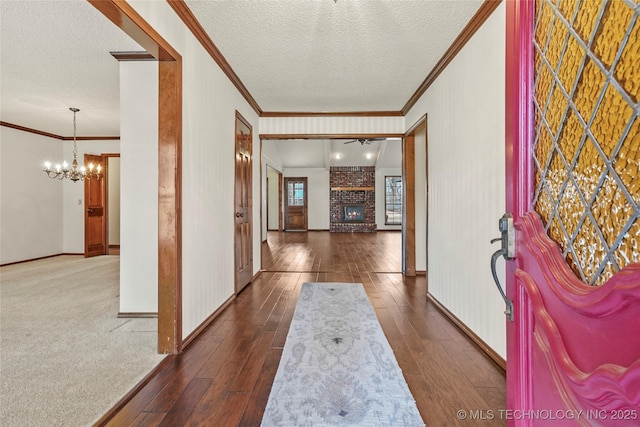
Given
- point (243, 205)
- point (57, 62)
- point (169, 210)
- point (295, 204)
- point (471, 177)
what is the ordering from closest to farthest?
point (169, 210)
point (471, 177)
point (57, 62)
point (243, 205)
point (295, 204)

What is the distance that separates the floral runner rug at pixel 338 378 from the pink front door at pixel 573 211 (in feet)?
2.54

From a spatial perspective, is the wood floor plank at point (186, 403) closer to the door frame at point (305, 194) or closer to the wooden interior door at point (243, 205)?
the wooden interior door at point (243, 205)

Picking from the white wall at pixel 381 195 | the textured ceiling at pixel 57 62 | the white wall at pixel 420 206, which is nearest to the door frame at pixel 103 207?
the textured ceiling at pixel 57 62

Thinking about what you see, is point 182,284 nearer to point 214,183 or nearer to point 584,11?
point 214,183

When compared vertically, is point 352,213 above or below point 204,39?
below

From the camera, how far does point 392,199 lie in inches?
468

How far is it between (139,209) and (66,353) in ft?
4.20

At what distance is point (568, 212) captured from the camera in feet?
2.32

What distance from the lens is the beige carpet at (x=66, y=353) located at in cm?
156

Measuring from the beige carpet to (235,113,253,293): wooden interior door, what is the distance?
1153 mm

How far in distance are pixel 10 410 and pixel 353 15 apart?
3164 millimetres

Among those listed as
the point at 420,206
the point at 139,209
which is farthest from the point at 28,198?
the point at 420,206

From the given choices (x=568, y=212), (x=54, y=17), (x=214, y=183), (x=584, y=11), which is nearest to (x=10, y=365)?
(x=214, y=183)

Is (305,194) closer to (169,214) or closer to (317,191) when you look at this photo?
(317,191)
